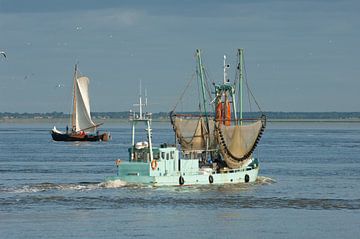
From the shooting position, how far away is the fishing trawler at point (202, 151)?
84812 mm

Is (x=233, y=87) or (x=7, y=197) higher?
(x=233, y=87)

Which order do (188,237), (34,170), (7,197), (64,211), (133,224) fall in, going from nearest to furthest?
(188,237), (133,224), (64,211), (7,197), (34,170)

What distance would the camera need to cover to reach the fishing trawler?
84.8m

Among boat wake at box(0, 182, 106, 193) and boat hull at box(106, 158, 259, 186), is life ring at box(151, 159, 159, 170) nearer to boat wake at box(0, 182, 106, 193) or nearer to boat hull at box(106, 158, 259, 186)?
boat hull at box(106, 158, 259, 186)

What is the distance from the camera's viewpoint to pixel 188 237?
58531 millimetres

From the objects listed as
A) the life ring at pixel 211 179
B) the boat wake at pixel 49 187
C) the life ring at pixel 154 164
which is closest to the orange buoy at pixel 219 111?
the life ring at pixel 211 179

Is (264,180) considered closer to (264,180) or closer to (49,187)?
(264,180)

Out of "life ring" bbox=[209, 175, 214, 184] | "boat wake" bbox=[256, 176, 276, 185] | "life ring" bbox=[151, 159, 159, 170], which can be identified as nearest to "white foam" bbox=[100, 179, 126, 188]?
"life ring" bbox=[151, 159, 159, 170]

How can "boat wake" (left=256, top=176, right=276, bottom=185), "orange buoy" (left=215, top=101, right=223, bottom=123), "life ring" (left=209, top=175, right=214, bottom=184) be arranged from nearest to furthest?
"life ring" (left=209, top=175, right=214, bottom=184)
"boat wake" (left=256, top=176, right=276, bottom=185)
"orange buoy" (left=215, top=101, right=223, bottom=123)

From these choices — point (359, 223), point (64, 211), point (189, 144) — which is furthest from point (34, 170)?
point (359, 223)

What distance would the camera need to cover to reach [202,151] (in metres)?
96.6

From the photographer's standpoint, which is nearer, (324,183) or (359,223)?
(359,223)

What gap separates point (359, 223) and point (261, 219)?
613 cm

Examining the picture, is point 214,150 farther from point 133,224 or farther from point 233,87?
point 133,224
